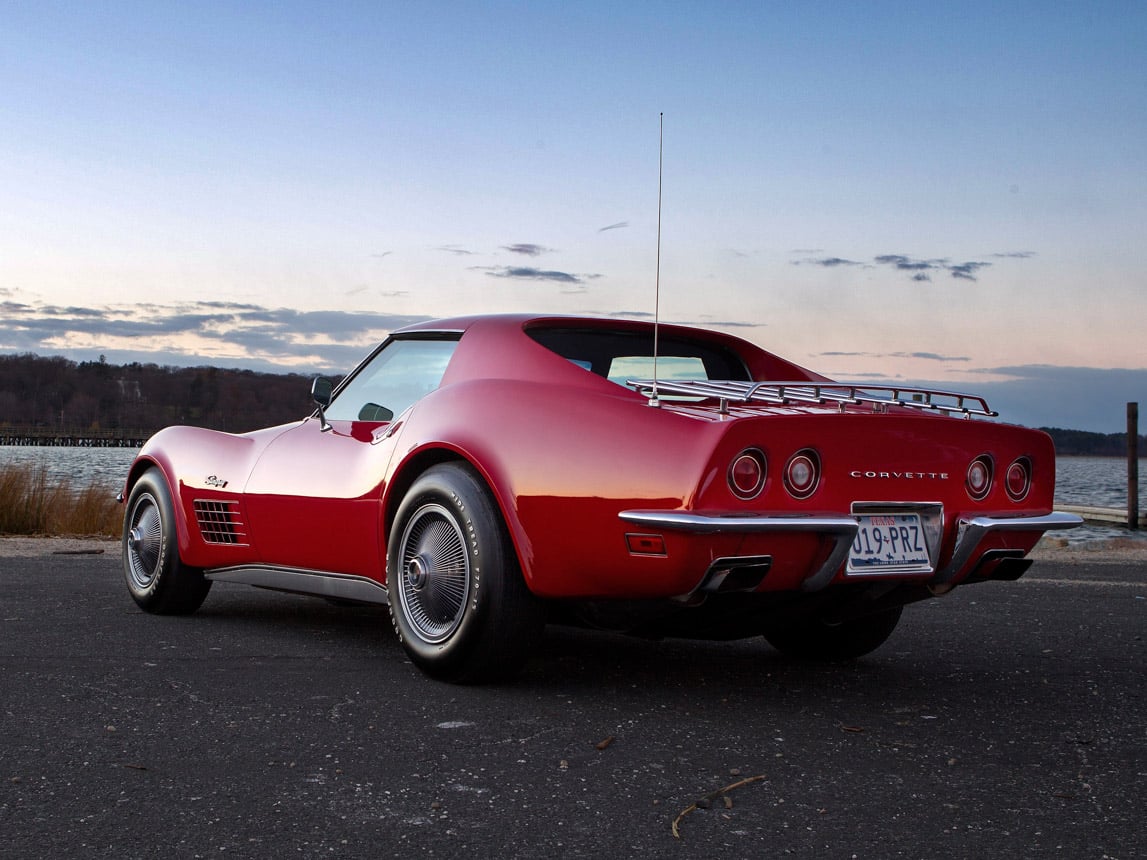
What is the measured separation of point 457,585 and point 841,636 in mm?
1707

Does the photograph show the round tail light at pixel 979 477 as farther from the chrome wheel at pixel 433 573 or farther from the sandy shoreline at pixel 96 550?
the sandy shoreline at pixel 96 550

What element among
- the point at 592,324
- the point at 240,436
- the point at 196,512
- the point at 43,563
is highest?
the point at 592,324

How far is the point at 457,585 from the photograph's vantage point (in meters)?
4.23

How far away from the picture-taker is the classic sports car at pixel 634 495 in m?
3.66

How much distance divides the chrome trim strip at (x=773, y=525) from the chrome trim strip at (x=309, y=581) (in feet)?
4.79

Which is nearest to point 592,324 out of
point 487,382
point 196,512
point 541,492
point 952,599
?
point 487,382

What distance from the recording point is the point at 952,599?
24.0 ft

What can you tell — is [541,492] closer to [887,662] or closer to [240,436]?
[887,662]

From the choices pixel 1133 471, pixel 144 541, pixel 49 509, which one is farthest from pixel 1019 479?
pixel 1133 471

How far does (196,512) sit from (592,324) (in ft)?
7.27

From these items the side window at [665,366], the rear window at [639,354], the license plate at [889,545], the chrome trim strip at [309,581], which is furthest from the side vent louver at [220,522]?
the license plate at [889,545]

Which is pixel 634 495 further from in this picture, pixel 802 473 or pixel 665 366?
pixel 665 366

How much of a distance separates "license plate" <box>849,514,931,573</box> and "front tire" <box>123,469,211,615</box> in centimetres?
342

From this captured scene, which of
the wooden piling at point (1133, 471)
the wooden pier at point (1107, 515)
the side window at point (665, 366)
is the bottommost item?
the wooden pier at point (1107, 515)
